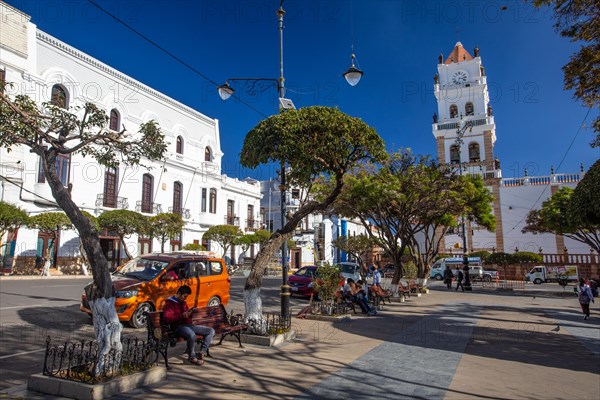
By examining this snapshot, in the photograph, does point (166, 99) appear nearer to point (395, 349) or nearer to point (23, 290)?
point (23, 290)

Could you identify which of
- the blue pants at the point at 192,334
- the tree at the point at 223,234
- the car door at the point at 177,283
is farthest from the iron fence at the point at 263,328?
the tree at the point at 223,234

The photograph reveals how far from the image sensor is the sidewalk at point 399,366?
211 inches

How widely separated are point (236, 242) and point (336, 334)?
87.9 feet

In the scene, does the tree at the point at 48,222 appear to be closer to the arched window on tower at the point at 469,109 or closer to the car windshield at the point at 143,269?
the car windshield at the point at 143,269

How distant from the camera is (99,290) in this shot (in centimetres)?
528

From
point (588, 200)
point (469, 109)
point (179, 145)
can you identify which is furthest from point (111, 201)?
point (469, 109)

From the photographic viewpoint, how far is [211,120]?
39062 millimetres

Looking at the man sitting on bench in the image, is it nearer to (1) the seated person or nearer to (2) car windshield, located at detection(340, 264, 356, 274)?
(1) the seated person

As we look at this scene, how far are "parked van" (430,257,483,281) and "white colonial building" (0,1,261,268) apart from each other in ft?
65.5

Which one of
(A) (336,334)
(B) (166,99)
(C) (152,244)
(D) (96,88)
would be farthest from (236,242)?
(A) (336,334)

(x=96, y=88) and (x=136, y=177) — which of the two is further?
(x=136, y=177)

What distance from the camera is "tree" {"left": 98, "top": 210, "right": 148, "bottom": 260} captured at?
25219 mm

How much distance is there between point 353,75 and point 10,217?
18873mm

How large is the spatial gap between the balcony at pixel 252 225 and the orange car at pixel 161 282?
3183cm
